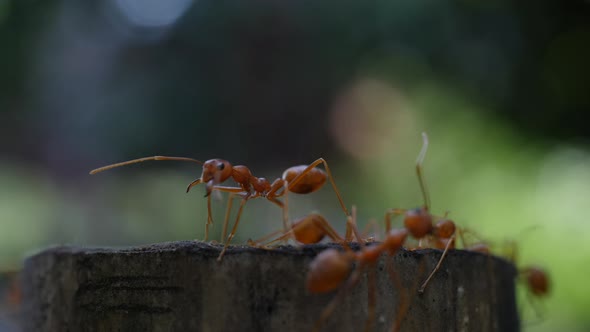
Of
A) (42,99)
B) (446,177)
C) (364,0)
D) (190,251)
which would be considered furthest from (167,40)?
(190,251)

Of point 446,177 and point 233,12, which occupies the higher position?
point 233,12

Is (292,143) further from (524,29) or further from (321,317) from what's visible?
(321,317)

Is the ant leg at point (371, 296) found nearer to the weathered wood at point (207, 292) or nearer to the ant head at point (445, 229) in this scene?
the weathered wood at point (207, 292)

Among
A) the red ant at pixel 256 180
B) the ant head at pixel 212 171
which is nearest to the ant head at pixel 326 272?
the red ant at pixel 256 180

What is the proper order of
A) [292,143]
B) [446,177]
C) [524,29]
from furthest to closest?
[292,143] < [524,29] < [446,177]

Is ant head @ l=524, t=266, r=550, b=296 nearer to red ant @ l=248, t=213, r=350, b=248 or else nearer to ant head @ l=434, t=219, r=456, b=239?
ant head @ l=434, t=219, r=456, b=239

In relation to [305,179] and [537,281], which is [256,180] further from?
[537,281]

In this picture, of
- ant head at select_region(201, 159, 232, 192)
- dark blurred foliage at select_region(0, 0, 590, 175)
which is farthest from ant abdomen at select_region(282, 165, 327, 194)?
dark blurred foliage at select_region(0, 0, 590, 175)
